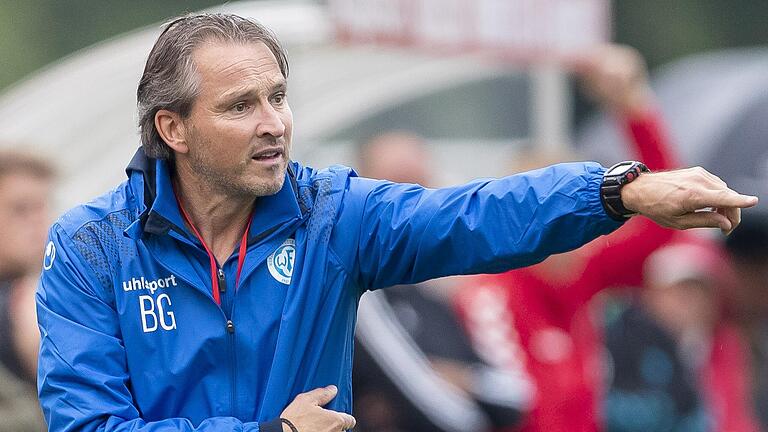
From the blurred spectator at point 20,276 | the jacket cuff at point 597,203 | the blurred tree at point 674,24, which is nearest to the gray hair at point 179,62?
the jacket cuff at point 597,203

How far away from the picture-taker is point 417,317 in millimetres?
6566

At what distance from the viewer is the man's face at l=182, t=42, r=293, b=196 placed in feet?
12.7

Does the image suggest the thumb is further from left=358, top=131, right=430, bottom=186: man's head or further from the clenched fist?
left=358, top=131, right=430, bottom=186: man's head

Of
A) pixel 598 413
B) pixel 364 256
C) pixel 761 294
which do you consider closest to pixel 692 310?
pixel 761 294

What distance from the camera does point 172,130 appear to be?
159 inches

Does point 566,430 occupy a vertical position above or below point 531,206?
below

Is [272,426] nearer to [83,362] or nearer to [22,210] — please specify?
Result: [83,362]

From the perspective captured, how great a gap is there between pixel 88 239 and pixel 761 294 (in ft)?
17.8

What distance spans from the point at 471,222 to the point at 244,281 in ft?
1.95

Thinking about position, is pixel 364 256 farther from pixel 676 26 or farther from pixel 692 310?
pixel 676 26

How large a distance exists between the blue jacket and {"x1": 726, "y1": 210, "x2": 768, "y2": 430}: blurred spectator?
474 centimetres

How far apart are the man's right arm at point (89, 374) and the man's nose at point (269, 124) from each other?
0.56 m

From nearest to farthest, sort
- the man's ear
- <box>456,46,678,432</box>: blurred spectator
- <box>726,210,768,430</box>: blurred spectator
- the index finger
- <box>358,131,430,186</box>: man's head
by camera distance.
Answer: the index finger < the man's ear < <box>456,46,678,432</box>: blurred spectator < <box>358,131,430,186</box>: man's head < <box>726,210,768,430</box>: blurred spectator

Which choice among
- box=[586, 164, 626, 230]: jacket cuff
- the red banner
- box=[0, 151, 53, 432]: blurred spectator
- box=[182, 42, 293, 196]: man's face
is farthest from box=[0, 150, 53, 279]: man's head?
box=[586, 164, 626, 230]: jacket cuff
